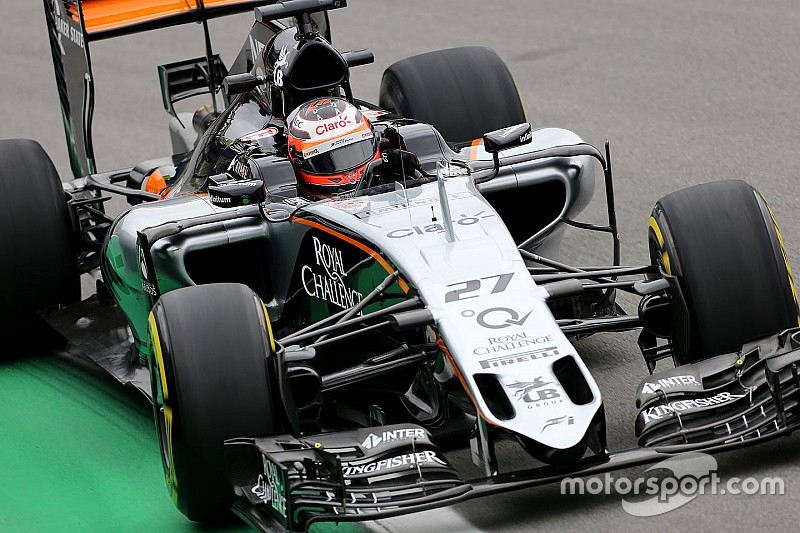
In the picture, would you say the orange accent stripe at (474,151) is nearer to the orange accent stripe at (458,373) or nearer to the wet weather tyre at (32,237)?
the orange accent stripe at (458,373)

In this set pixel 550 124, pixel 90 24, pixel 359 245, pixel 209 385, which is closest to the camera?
pixel 209 385

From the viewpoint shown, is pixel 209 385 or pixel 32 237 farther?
pixel 32 237

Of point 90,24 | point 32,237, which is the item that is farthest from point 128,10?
point 32,237

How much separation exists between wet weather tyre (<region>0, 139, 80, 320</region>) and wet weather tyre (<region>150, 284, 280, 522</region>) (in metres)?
2.25

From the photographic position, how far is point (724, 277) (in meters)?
5.96

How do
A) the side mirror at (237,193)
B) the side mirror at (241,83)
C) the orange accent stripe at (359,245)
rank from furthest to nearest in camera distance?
the side mirror at (241,83), the side mirror at (237,193), the orange accent stripe at (359,245)

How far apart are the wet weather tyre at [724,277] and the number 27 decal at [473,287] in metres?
0.76

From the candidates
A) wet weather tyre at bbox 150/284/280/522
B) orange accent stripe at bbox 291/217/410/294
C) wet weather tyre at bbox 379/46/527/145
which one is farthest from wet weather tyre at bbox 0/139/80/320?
wet weather tyre at bbox 150/284/280/522

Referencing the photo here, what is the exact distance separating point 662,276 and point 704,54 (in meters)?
7.05

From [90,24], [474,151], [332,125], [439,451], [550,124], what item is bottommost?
[550,124]

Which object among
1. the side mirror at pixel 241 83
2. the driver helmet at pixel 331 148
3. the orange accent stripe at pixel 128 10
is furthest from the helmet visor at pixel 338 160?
the orange accent stripe at pixel 128 10

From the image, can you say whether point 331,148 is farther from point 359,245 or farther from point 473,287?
point 473,287

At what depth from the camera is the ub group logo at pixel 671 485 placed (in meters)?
5.43

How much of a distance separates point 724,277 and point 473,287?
3.52 feet
